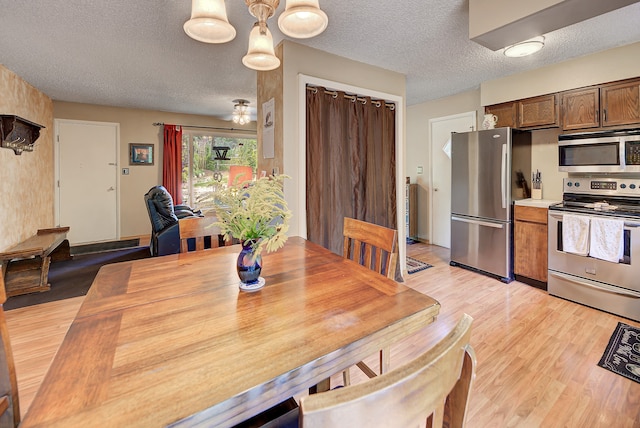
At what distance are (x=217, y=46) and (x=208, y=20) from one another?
1.81m

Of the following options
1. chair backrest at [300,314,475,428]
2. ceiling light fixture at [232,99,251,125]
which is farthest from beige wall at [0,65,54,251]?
chair backrest at [300,314,475,428]

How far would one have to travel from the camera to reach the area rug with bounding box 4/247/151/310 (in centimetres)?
296

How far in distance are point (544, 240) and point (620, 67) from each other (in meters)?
1.80

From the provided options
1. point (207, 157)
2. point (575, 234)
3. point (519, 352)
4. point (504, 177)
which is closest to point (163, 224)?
point (207, 157)

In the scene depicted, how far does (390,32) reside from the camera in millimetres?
2564

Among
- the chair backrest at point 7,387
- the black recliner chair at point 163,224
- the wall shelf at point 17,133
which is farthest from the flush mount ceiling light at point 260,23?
the wall shelf at point 17,133

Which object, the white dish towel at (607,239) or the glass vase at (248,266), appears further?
the white dish towel at (607,239)

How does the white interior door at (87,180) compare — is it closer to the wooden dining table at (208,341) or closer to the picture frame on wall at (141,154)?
the picture frame on wall at (141,154)

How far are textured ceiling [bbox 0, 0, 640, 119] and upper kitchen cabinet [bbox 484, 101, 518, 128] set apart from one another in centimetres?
38

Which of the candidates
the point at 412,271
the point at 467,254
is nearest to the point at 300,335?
the point at 412,271

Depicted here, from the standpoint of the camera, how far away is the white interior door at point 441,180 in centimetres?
473

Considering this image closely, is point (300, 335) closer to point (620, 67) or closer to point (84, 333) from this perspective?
point (84, 333)

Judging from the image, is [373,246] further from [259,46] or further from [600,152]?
[600,152]

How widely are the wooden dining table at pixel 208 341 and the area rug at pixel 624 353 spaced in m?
1.84
